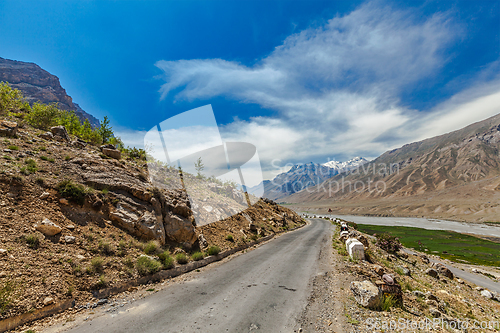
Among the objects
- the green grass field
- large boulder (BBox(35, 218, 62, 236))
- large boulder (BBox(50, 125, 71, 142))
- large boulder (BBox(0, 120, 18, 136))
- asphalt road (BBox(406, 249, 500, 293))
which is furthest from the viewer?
the green grass field

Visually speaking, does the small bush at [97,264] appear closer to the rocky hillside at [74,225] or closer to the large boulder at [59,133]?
the rocky hillside at [74,225]

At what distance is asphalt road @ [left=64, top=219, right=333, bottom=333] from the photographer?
5.91 metres

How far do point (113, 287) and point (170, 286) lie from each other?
7.41 ft

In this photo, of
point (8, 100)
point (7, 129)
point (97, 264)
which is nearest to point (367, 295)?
point (97, 264)

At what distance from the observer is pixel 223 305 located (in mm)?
7305

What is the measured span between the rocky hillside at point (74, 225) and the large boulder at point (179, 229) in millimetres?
60

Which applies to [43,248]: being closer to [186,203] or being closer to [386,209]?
[186,203]

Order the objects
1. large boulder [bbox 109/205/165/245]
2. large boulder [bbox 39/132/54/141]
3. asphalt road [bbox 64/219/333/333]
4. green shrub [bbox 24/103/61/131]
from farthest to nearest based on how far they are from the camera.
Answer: green shrub [bbox 24/103/61/131] → large boulder [bbox 39/132/54/141] → large boulder [bbox 109/205/165/245] → asphalt road [bbox 64/219/333/333]

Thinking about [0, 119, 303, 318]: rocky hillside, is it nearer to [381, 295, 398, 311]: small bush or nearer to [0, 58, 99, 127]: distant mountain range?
[381, 295, 398, 311]: small bush

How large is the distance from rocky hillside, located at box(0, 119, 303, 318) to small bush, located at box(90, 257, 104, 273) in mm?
35

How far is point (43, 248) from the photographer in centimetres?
726

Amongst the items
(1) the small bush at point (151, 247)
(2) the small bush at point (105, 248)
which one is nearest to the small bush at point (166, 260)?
(1) the small bush at point (151, 247)

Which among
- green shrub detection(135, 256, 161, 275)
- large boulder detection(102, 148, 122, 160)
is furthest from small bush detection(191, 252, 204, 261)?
large boulder detection(102, 148, 122, 160)

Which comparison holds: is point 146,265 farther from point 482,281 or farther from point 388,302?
point 482,281
